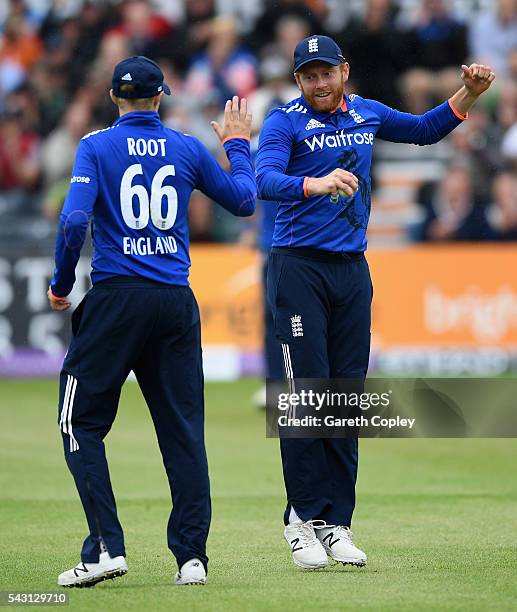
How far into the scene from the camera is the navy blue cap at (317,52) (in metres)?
6.61

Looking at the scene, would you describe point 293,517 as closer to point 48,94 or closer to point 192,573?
point 192,573

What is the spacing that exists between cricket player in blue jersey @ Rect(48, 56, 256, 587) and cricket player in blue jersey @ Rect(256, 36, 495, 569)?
608 mm

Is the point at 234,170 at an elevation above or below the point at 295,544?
above

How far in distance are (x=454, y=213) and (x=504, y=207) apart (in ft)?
2.01

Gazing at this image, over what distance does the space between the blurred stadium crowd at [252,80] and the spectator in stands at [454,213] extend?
0.06 feet

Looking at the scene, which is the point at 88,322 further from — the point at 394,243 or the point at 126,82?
the point at 394,243

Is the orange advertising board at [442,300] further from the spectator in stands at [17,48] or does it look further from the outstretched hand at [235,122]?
the outstretched hand at [235,122]

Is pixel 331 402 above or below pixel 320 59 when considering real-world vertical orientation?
below

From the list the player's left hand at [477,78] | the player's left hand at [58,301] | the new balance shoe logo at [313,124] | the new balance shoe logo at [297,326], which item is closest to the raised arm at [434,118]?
the player's left hand at [477,78]

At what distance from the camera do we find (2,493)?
9227mm

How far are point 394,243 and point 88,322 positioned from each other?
1115 cm

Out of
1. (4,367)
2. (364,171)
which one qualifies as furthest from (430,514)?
(4,367)

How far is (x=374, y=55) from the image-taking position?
17453 millimetres

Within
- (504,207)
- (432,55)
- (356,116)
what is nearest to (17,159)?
(432,55)
